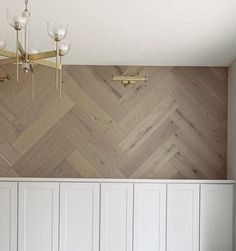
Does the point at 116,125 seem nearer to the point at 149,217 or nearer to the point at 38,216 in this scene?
the point at 149,217

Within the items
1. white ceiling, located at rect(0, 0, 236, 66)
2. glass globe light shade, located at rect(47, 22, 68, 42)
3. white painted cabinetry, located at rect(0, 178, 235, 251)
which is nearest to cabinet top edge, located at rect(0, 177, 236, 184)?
white painted cabinetry, located at rect(0, 178, 235, 251)

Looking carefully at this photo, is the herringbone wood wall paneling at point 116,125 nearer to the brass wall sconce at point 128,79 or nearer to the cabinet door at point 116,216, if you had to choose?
the brass wall sconce at point 128,79

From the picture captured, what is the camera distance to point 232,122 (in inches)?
146

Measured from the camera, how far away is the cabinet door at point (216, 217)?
364cm

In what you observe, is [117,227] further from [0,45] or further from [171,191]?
[0,45]

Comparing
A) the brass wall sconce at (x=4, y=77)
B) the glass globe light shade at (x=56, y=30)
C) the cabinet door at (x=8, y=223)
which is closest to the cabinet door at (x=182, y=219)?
the cabinet door at (x=8, y=223)

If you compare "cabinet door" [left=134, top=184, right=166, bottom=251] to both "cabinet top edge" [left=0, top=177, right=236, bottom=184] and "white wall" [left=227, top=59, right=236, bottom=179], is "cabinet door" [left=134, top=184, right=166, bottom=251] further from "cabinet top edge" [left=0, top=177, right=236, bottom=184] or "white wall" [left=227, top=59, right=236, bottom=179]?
"white wall" [left=227, top=59, right=236, bottom=179]

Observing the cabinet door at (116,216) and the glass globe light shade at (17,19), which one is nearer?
the glass globe light shade at (17,19)

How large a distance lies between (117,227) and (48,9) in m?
2.14

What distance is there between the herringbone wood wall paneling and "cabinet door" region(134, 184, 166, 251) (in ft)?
0.90

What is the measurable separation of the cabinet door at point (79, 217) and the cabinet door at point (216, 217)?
1.06 meters

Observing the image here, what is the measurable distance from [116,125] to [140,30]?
Result: 3.82 feet

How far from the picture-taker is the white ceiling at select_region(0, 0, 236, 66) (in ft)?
8.74

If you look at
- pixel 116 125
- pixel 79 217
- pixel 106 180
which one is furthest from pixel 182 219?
pixel 116 125
